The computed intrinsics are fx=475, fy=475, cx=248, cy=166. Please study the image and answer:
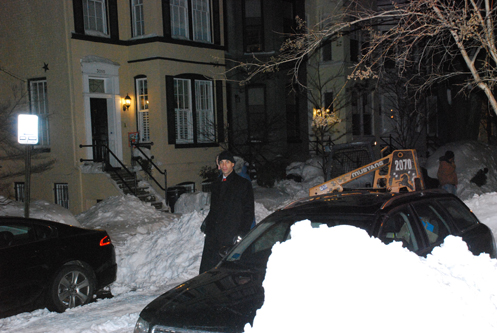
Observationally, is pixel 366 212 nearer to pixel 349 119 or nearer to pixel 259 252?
pixel 259 252

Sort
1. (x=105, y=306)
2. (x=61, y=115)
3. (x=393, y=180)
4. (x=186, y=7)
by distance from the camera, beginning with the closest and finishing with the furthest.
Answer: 1. (x=105, y=306)
2. (x=393, y=180)
3. (x=61, y=115)
4. (x=186, y=7)

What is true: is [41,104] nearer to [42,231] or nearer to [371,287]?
[42,231]

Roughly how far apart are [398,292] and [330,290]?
1.30 feet

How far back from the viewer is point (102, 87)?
640 inches

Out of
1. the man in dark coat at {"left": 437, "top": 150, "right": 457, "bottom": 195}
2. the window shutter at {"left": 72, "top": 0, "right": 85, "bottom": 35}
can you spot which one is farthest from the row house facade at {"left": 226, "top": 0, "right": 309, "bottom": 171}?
the man in dark coat at {"left": 437, "top": 150, "right": 457, "bottom": 195}

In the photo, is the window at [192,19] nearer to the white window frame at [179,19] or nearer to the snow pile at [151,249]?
the white window frame at [179,19]

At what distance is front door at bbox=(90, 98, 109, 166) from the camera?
1599 cm

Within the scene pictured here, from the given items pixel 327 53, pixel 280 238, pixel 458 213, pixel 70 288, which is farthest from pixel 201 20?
pixel 280 238

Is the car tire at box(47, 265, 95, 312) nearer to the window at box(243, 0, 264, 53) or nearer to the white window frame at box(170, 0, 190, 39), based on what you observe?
the white window frame at box(170, 0, 190, 39)

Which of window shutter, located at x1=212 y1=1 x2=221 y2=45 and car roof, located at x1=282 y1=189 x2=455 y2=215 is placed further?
window shutter, located at x1=212 y1=1 x2=221 y2=45

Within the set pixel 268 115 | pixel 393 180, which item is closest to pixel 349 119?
pixel 268 115

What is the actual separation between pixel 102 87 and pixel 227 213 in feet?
39.6

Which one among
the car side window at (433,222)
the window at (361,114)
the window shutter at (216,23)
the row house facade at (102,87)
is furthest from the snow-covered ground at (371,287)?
the window at (361,114)

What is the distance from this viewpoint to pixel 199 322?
134 inches
